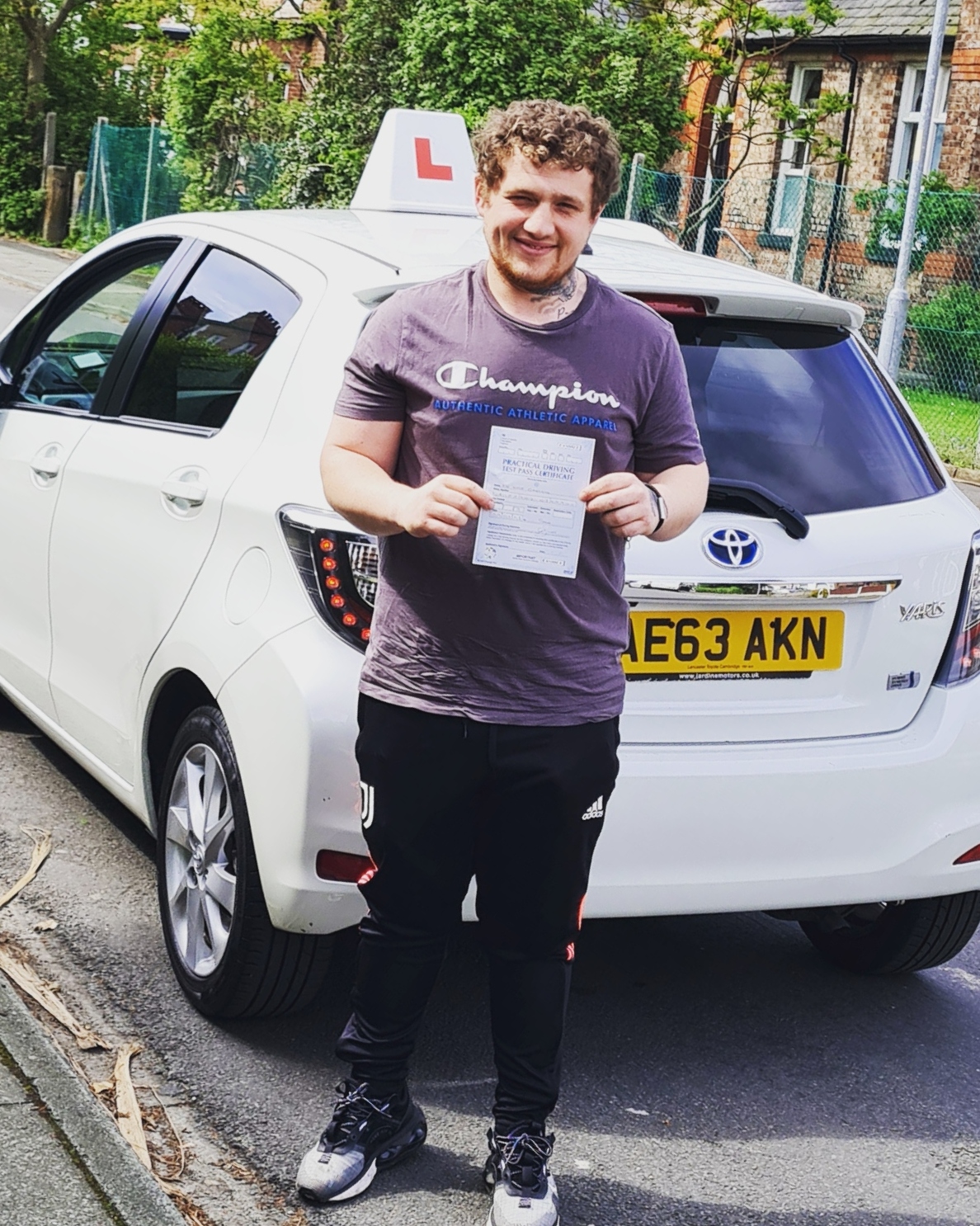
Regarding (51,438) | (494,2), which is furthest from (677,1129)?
(494,2)

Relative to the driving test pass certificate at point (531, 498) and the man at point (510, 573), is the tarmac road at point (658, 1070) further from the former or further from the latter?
the driving test pass certificate at point (531, 498)

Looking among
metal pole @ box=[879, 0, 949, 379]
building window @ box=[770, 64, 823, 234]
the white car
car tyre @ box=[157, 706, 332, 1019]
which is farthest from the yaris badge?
building window @ box=[770, 64, 823, 234]

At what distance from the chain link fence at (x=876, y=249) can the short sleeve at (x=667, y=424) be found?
13.6 m

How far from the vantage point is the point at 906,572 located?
366 cm

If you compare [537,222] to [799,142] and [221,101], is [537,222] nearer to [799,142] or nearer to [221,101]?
[799,142]

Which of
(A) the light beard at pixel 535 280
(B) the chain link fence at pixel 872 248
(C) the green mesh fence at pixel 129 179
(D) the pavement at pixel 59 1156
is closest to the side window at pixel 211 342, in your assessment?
(A) the light beard at pixel 535 280

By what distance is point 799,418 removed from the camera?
382cm

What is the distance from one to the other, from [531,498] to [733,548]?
33.3 inches

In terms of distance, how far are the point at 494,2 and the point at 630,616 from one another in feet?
66.8

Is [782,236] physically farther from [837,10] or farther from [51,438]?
[51,438]

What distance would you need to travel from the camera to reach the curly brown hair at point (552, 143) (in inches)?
110

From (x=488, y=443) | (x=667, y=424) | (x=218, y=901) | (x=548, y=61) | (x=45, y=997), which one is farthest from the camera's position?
(x=548, y=61)

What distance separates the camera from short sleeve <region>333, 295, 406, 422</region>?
2857 mm

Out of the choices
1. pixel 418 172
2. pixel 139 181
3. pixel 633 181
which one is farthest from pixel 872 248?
pixel 418 172
